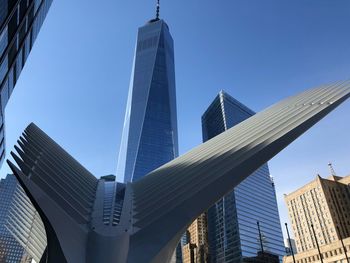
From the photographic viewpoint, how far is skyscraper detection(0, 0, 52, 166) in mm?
36213

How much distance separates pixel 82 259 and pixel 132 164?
457 ft

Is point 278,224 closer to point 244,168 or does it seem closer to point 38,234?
point 38,234

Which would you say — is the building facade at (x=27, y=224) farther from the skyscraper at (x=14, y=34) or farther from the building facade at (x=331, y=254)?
the building facade at (x=331, y=254)

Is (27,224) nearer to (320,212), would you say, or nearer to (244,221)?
(320,212)

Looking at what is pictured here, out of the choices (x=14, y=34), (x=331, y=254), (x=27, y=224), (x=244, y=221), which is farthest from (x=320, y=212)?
(x=14, y=34)

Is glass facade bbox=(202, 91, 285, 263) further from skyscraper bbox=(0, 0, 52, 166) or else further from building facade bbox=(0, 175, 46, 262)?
skyscraper bbox=(0, 0, 52, 166)

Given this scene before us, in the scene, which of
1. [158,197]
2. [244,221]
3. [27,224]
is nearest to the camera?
[158,197]

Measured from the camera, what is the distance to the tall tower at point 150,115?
157500mm

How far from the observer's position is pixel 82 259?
16.9 meters

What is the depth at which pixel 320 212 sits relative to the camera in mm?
109750

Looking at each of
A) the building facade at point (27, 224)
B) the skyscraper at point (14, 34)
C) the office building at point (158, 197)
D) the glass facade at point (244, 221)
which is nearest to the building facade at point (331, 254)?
the glass facade at point (244, 221)

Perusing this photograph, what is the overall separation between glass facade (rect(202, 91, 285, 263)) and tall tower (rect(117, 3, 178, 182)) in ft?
92.5

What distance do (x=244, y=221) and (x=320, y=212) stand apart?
28396 millimetres

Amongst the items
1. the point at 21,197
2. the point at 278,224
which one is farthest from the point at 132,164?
the point at 21,197
